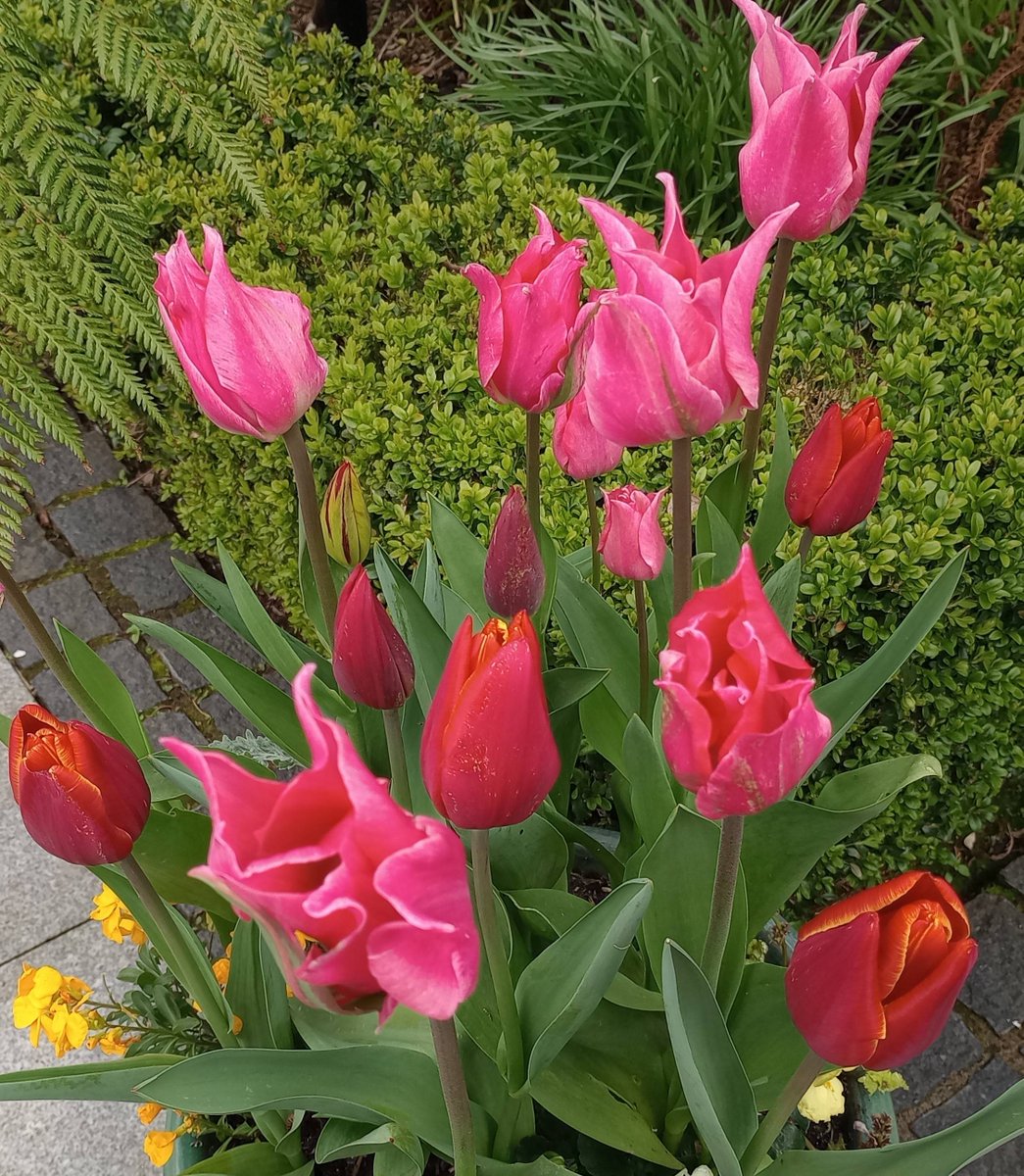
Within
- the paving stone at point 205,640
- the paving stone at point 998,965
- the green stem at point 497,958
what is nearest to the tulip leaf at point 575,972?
the green stem at point 497,958

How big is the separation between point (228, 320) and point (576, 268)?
0.27 meters

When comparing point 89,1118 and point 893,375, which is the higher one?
point 893,375

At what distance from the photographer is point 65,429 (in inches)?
42.1

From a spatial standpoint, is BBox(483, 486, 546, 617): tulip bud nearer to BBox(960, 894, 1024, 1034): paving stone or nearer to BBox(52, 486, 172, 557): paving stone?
BBox(960, 894, 1024, 1034): paving stone

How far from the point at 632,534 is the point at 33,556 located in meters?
2.18

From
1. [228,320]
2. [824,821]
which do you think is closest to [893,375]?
[824,821]

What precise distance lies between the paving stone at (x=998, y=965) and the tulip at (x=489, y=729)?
5.51 feet

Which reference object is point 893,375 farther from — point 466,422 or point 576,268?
point 576,268

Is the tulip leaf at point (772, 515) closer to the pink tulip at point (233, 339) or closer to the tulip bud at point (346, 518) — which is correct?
the tulip bud at point (346, 518)

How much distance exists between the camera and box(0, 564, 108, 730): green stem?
2.82ft

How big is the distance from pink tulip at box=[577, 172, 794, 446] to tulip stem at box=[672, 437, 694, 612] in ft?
0.14

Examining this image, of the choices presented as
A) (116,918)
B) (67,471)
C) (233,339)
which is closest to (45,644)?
(233,339)

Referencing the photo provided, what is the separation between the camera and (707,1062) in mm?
764

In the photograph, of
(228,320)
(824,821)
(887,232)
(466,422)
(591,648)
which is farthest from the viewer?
(887,232)
